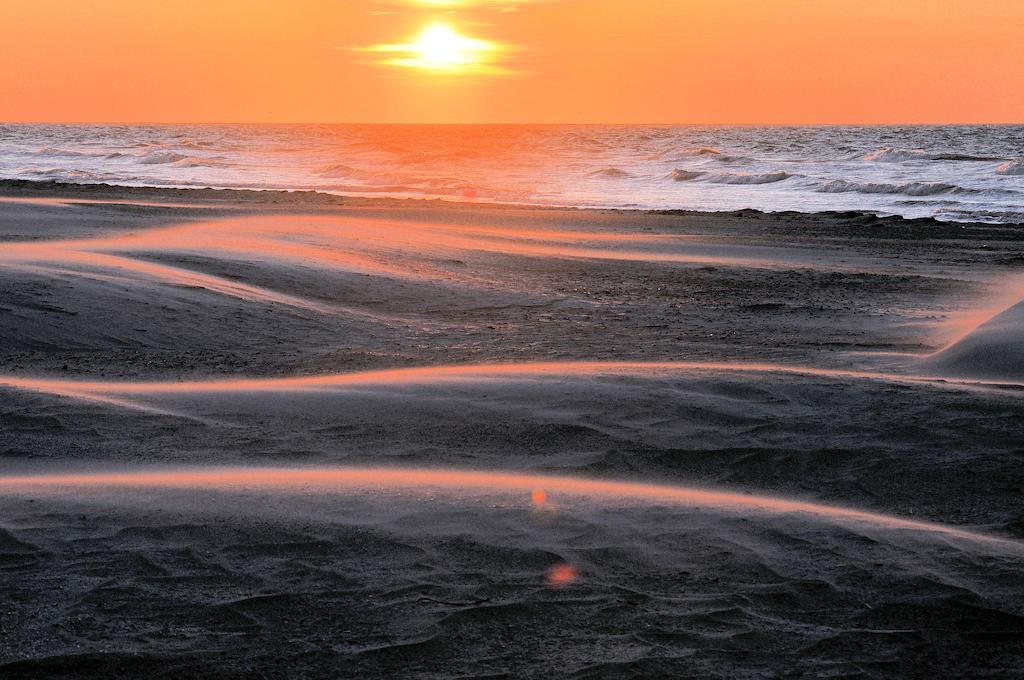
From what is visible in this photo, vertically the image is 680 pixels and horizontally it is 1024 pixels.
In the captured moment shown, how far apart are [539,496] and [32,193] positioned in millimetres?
20664

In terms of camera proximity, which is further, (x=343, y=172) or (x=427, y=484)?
(x=343, y=172)

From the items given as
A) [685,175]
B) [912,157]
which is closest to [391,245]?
[685,175]

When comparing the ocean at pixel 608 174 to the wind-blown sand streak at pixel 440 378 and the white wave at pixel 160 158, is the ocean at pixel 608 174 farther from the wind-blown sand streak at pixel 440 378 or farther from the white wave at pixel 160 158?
the wind-blown sand streak at pixel 440 378

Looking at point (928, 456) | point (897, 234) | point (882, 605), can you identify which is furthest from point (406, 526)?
point (897, 234)

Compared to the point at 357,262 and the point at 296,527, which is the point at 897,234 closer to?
the point at 357,262

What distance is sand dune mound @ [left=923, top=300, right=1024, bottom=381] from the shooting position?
6656mm

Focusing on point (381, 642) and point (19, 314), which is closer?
point (381, 642)

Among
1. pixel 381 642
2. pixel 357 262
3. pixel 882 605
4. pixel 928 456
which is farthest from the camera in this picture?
pixel 357 262

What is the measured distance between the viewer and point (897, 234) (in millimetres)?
16859

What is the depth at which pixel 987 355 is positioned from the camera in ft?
22.8

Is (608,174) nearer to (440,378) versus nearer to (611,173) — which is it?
(611,173)

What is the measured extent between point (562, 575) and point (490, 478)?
1.15 metres

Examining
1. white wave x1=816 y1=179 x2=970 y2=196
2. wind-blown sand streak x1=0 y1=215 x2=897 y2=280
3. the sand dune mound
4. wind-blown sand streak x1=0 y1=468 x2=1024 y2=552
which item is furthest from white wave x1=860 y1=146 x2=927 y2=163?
wind-blown sand streak x1=0 y1=468 x2=1024 y2=552

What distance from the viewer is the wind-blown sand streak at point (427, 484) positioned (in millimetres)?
4297
